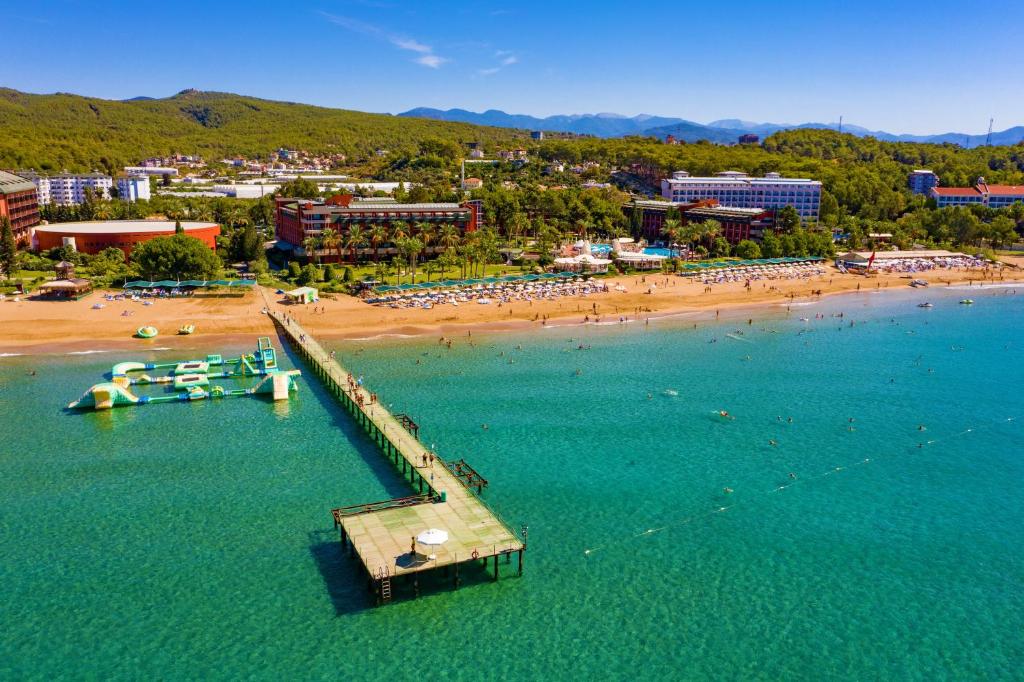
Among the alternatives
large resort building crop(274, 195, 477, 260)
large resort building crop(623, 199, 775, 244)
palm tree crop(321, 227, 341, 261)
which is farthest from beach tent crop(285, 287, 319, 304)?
large resort building crop(623, 199, 775, 244)

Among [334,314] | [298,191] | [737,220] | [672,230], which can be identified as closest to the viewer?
[334,314]

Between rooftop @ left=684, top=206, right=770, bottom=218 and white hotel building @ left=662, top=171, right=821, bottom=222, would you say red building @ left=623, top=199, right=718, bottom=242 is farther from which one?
white hotel building @ left=662, top=171, right=821, bottom=222

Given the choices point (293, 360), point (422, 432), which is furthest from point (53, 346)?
point (422, 432)

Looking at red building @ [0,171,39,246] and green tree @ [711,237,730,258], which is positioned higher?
red building @ [0,171,39,246]

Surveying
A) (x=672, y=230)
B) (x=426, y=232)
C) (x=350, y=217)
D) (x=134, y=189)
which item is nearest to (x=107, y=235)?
(x=350, y=217)

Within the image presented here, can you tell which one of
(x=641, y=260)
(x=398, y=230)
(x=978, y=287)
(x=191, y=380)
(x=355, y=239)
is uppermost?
(x=398, y=230)

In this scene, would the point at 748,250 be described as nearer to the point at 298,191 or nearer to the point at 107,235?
the point at 298,191
